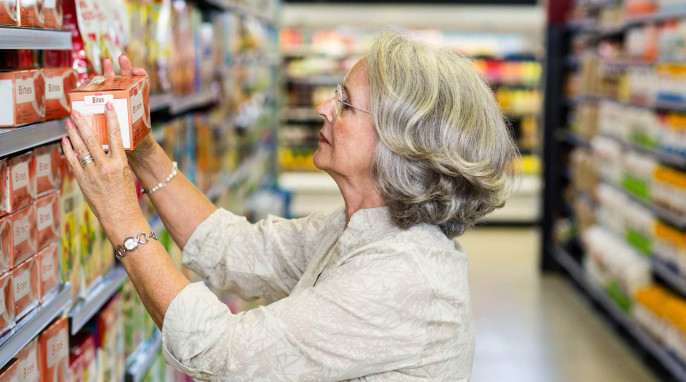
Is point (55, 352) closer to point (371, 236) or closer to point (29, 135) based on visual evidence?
point (29, 135)

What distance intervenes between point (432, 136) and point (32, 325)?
863mm

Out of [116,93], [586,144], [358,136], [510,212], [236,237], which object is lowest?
[510,212]

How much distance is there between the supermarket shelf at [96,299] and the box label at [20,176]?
16.6 inches

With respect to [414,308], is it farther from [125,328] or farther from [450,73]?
[125,328]

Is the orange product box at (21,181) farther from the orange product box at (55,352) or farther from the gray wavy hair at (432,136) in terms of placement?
the gray wavy hair at (432,136)

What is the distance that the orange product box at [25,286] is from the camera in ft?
5.31

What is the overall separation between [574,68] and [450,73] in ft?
20.6

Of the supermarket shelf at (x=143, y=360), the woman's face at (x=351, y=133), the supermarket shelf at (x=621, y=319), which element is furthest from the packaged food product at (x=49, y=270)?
the supermarket shelf at (x=621, y=319)

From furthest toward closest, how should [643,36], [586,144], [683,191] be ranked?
1. [586,144]
2. [643,36]
3. [683,191]

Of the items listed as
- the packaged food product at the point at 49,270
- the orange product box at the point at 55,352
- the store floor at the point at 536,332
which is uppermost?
the packaged food product at the point at 49,270

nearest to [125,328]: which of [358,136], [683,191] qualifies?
[358,136]

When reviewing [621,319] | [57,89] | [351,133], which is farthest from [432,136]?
[621,319]

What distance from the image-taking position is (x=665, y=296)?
5.03m

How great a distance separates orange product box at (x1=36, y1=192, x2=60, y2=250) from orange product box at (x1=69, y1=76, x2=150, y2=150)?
306 millimetres
